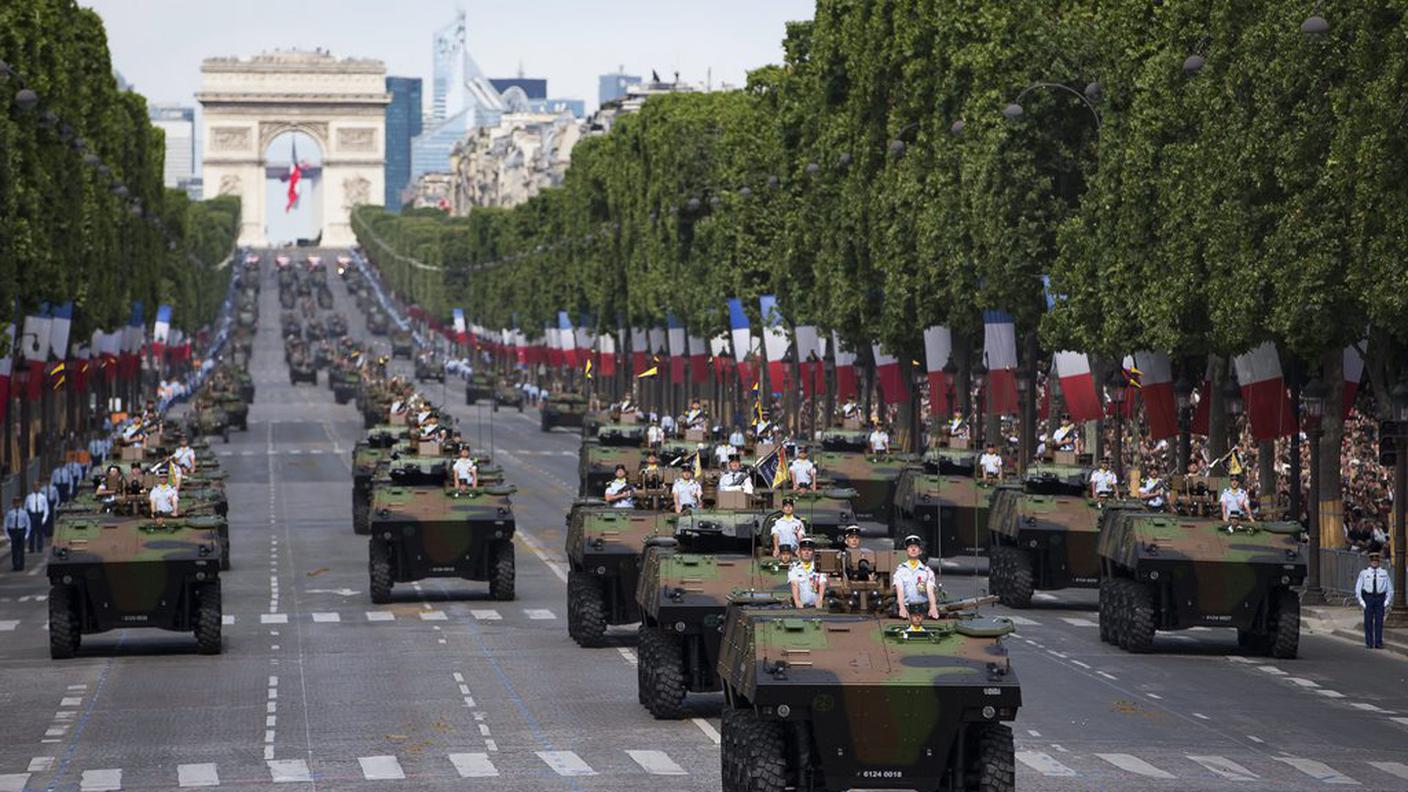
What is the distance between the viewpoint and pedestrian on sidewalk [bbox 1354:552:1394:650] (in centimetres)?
4278

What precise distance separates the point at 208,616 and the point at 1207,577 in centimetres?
1253

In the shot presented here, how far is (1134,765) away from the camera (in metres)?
29.4

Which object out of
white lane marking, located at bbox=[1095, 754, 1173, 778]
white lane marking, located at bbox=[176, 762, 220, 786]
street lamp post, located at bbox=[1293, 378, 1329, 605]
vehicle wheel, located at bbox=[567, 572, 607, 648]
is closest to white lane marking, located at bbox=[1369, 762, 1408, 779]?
white lane marking, located at bbox=[1095, 754, 1173, 778]

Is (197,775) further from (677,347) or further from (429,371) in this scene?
(429,371)

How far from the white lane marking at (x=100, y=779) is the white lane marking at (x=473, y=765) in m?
3.02

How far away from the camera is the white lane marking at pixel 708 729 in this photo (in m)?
31.4

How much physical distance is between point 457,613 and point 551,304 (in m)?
128

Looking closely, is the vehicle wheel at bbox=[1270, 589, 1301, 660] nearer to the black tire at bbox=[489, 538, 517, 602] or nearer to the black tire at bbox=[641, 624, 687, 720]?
the black tire at bbox=[641, 624, 687, 720]

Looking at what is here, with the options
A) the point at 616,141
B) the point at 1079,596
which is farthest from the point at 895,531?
the point at 616,141

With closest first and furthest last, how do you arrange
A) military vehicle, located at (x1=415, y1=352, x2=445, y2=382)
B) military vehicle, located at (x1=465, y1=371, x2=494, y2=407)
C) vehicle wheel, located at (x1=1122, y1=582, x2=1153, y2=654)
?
vehicle wheel, located at (x1=1122, y1=582, x2=1153, y2=654)
military vehicle, located at (x1=465, y1=371, x2=494, y2=407)
military vehicle, located at (x1=415, y1=352, x2=445, y2=382)

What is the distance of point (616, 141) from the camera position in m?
150

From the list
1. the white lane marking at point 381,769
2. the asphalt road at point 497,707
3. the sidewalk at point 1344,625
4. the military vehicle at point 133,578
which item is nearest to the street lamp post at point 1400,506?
the sidewalk at point 1344,625

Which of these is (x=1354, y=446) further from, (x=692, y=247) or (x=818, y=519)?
(x=692, y=247)

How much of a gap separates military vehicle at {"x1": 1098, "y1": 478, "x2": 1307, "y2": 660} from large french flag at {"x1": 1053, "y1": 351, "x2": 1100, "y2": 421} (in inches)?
1060
